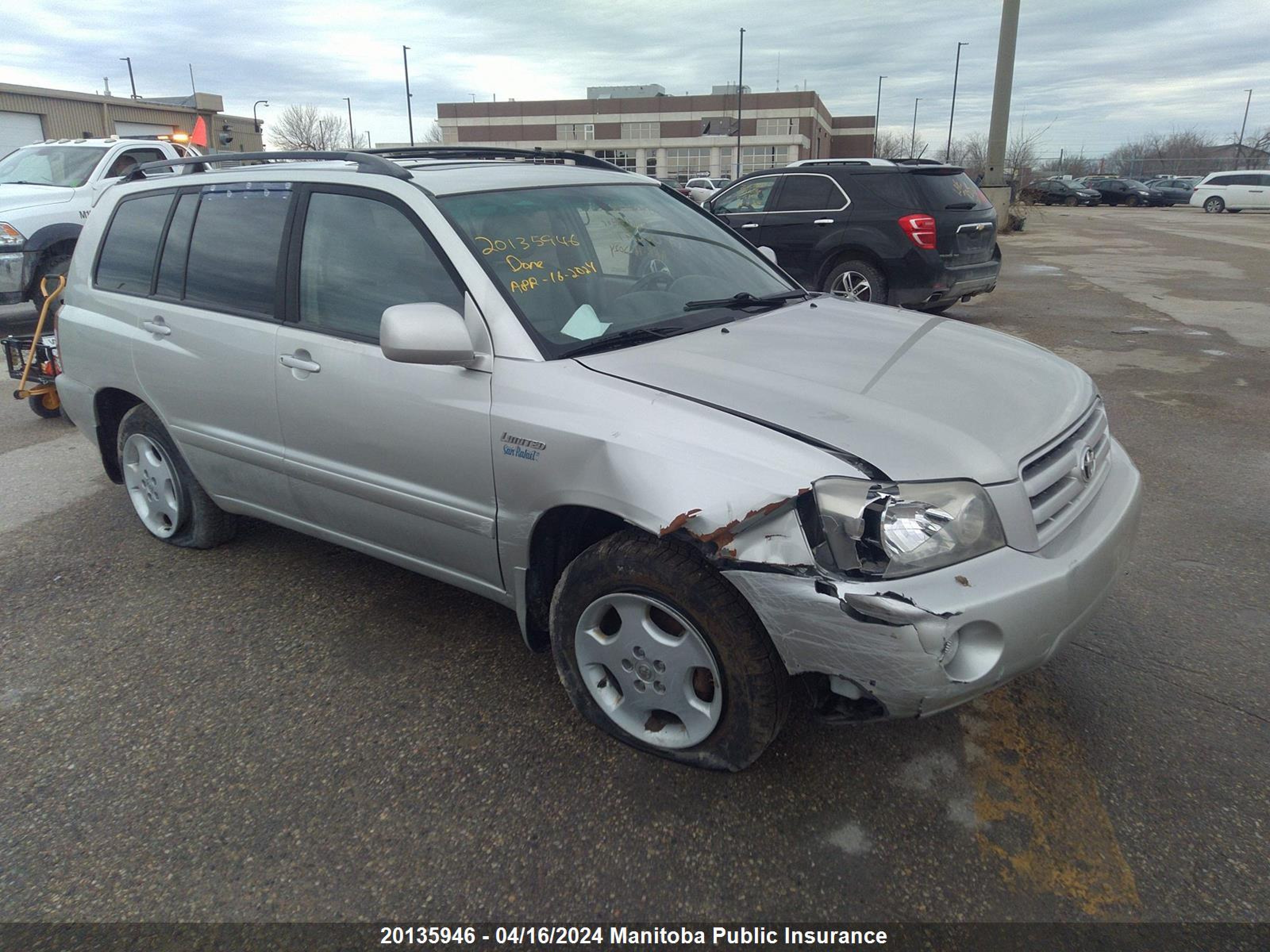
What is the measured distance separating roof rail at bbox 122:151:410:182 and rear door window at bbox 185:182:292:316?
0.47 feet

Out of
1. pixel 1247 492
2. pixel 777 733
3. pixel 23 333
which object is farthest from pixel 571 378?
pixel 23 333

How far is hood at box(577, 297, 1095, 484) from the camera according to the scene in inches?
90.4

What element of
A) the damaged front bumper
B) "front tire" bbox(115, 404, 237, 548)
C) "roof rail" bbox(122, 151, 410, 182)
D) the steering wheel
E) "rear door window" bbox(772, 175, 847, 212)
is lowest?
"front tire" bbox(115, 404, 237, 548)

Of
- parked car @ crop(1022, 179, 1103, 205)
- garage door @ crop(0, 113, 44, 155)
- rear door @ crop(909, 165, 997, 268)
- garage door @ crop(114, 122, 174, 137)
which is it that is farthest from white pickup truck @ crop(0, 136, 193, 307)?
parked car @ crop(1022, 179, 1103, 205)

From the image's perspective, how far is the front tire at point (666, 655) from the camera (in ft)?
7.64

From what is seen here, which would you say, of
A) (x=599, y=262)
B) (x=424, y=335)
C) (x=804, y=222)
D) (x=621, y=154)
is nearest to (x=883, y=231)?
(x=804, y=222)

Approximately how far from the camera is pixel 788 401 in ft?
8.05

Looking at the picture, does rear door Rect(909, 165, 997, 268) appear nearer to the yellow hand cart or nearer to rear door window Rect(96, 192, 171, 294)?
rear door window Rect(96, 192, 171, 294)

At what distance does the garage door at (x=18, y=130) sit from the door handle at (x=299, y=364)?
33180mm

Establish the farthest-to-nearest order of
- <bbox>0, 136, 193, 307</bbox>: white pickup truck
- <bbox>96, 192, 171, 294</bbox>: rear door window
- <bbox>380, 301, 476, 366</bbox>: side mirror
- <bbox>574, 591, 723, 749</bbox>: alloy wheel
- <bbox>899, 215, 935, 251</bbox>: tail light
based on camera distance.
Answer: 1. <bbox>0, 136, 193, 307</bbox>: white pickup truck
2. <bbox>899, 215, 935, 251</bbox>: tail light
3. <bbox>96, 192, 171, 294</bbox>: rear door window
4. <bbox>380, 301, 476, 366</bbox>: side mirror
5. <bbox>574, 591, 723, 749</bbox>: alloy wheel

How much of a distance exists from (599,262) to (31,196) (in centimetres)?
974

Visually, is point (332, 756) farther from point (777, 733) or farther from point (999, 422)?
point (999, 422)

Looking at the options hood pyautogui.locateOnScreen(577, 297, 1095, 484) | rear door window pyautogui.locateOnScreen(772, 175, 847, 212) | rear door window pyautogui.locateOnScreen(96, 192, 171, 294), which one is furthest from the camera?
rear door window pyautogui.locateOnScreen(772, 175, 847, 212)

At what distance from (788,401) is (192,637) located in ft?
8.31
